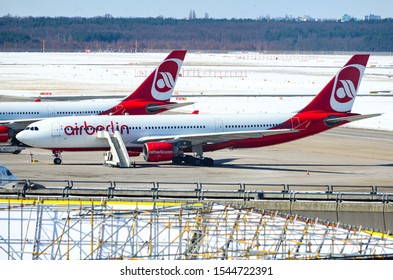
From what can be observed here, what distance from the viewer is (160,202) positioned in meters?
48.7

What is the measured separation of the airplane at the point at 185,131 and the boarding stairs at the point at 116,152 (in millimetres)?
619

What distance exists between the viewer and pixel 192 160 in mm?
76812

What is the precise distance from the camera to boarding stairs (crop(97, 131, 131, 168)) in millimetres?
74688

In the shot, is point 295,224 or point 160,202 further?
point 160,202

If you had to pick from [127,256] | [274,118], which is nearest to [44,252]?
[127,256]

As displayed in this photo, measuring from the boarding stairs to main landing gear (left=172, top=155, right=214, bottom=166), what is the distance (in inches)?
152

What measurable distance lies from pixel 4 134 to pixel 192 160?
19621 millimetres

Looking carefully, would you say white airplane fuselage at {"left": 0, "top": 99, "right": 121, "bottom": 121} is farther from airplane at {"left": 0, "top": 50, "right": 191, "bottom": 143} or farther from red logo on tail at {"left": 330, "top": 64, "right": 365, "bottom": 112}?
red logo on tail at {"left": 330, "top": 64, "right": 365, "bottom": 112}

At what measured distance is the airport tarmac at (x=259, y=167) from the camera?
69.3 m

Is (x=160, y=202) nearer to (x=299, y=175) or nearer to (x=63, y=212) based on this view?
(x=63, y=212)
